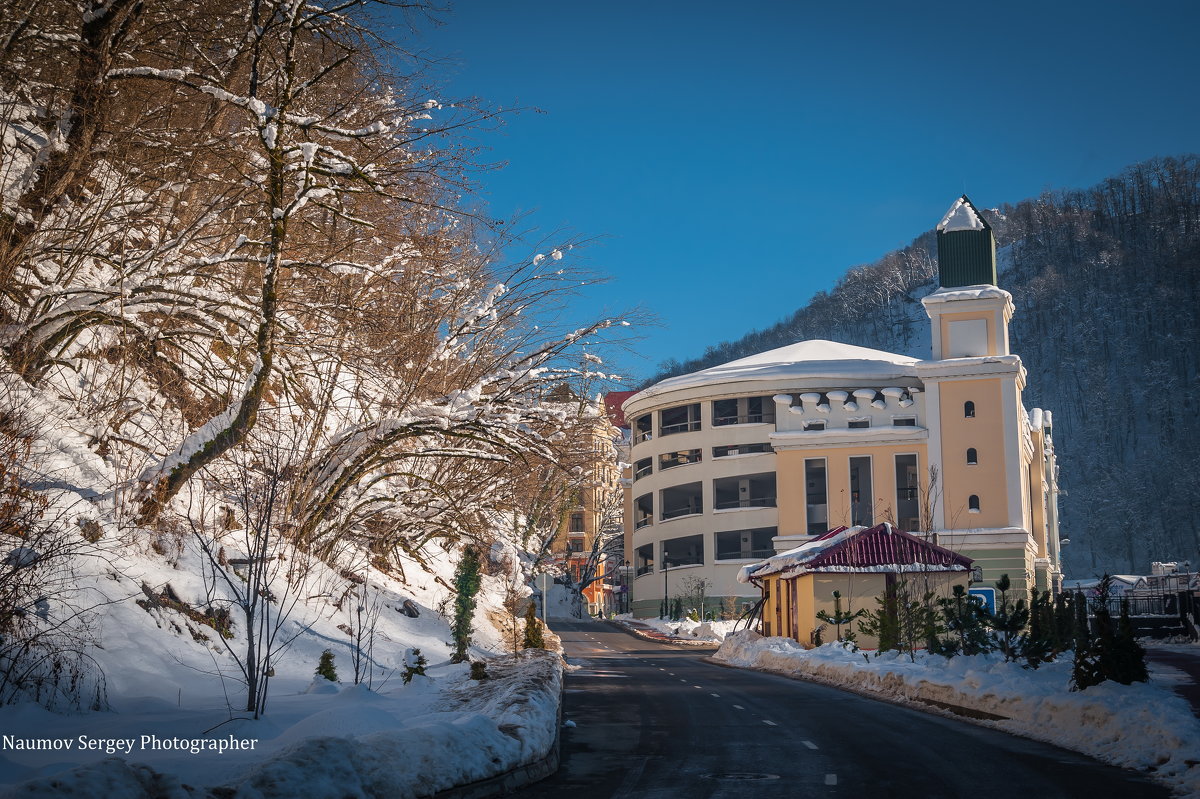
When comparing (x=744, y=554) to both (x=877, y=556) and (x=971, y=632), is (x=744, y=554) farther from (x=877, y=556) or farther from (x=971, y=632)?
(x=971, y=632)

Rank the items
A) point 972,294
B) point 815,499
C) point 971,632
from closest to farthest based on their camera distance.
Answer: point 971,632, point 972,294, point 815,499

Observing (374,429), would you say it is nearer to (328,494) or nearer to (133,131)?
(328,494)

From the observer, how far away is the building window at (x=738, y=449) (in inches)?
2918

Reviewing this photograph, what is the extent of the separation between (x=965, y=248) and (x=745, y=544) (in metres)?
24.5

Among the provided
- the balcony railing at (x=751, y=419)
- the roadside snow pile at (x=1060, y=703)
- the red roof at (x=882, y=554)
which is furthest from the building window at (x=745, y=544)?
the roadside snow pile at (x=1060, y=703)

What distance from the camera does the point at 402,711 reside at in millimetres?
11742

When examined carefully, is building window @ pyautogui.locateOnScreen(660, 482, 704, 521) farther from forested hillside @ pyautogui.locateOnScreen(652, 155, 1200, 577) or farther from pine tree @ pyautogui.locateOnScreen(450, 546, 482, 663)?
forested hillside @ pyautogui.locateOnScreen(652, 155, 1200, 577)

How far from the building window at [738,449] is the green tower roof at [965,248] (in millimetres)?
17261

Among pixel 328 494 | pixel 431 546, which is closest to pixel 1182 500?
pixel 431 546

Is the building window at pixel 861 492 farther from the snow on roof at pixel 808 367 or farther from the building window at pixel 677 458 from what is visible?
the building window at pixel 677 458

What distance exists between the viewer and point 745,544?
73375mm

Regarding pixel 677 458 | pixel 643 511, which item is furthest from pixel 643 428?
pixel 643 511

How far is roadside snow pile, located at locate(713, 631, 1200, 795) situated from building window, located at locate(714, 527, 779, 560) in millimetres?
46809

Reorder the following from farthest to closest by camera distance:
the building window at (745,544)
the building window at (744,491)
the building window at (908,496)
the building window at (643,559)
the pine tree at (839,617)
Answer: the building window at (643,559) → the building window at (744,491) → the building window at (745,544) → the building window at (908,496) → the pine tree at (839,617)
